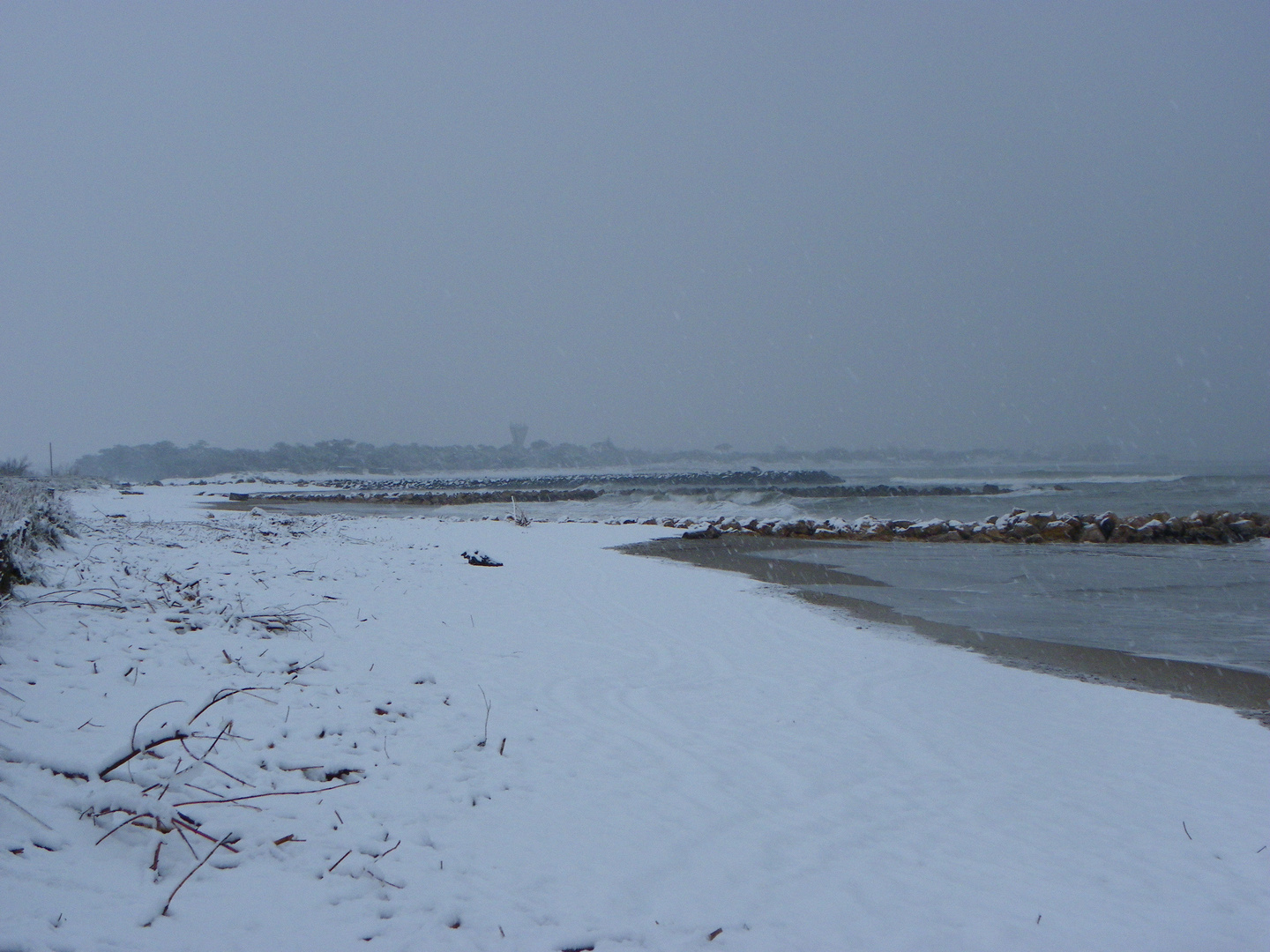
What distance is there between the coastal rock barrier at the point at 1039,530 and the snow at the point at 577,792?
13.6m

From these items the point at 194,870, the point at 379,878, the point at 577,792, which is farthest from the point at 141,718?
the point at 577,792

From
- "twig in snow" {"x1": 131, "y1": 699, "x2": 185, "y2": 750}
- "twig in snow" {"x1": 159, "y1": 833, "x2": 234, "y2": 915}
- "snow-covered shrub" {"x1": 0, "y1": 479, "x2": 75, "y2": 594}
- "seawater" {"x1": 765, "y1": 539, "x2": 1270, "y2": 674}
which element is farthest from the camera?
"seawater" {"x1": 765, "y1": 539, "x2": 1270, "y2": 674}

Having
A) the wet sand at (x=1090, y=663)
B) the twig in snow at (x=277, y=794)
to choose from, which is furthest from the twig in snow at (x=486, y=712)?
the wet sand at (x=1090, y=663)

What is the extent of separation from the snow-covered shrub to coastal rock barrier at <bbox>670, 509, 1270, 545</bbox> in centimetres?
1379

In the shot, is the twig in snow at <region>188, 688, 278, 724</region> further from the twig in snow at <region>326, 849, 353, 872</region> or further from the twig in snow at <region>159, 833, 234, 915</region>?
the twig in snow at <region>326, 849, 353, 872</region>

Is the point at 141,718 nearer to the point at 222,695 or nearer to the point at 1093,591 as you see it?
the point at 222,695

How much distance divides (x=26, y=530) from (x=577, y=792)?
5402 mm

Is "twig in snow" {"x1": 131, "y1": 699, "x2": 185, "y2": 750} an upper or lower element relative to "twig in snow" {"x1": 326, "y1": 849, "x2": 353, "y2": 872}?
upper

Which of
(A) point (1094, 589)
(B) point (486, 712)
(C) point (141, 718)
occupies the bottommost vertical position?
(A) point (1094, 589)

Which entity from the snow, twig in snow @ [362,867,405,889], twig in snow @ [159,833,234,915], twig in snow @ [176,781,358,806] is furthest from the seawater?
twig in snow @ [159,833,234,915]

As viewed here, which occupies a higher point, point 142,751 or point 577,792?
point 142,751

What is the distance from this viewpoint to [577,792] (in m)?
3.72

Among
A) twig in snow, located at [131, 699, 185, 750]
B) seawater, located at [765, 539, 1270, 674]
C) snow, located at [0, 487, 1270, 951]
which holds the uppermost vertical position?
twig in snow, located at [131, 699, 185, 750]

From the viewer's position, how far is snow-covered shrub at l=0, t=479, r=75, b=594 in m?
5.22
